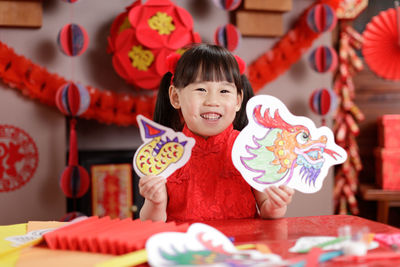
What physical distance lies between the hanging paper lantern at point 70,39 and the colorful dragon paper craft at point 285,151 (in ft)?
4.57

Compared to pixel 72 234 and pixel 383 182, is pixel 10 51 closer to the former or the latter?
pixel 72 234

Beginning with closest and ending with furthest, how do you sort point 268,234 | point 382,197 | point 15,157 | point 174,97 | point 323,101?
point 268,234 < point 174,97 < point 15,157 < point 323,101 < point 382,197

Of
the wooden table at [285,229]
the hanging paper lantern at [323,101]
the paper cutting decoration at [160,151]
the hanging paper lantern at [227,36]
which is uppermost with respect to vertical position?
the hanging paper lantern at [227,36]

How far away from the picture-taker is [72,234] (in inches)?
25.7

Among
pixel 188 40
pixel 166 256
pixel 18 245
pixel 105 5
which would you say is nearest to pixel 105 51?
pixel 105 5

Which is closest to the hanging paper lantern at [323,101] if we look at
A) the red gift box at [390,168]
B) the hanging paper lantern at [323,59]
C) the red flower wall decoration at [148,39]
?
the hanging paper lantern at [323,59]

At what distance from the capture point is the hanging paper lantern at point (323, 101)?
2361mm

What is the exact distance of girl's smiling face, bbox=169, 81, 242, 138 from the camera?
1.06m

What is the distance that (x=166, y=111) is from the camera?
127cm

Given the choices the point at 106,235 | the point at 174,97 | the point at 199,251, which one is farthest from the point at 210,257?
the point at 174,97

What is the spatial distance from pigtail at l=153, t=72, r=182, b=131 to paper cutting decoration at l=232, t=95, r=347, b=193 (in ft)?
1.14

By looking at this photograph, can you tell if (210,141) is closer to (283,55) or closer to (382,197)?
(283,55)

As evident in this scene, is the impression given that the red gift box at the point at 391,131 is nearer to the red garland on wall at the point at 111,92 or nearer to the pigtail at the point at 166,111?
the red garland on wall at the point at 111,92

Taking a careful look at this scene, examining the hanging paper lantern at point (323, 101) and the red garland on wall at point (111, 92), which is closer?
the red garland on wall at point (111, 92)
